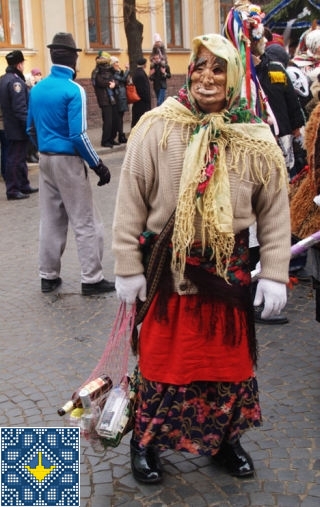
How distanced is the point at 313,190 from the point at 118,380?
65.8 inches

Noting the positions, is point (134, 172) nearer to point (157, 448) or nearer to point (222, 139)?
point (222, 139)

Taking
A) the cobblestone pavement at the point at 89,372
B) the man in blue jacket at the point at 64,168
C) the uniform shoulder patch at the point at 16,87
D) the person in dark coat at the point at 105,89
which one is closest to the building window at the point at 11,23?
the person in dark coat at the point at 105,89

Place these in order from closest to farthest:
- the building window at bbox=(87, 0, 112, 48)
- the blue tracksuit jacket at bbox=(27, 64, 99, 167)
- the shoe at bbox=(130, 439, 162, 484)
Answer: the shoe at bbox=(130, 439, 162, 484)
the blue tracksuit jacket at bbox=(27, 64, 99, 167)
the building window at bbox=(87, 0, 112, 48)

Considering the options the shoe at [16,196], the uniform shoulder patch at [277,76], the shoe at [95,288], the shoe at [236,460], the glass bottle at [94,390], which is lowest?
the shoe at [16,196]

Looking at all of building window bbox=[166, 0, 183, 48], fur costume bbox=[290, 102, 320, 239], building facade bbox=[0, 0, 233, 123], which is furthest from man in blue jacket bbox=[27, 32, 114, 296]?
building window bbox=[166, 0, 183, 48]

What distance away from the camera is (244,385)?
321 cm

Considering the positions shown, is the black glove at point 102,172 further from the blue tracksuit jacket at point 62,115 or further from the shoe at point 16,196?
the shoe at point 16,196

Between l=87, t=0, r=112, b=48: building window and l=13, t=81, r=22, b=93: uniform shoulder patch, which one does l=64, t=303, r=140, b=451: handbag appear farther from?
l=87, t=0, r=112, b=48: building window

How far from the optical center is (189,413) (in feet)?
10.4

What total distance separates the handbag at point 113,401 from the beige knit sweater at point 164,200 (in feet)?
1.21

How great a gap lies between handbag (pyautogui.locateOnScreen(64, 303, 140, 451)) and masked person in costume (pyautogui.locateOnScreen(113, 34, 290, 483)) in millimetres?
80

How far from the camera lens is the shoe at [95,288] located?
19.9ft

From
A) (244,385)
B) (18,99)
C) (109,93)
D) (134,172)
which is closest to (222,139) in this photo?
(134,172)

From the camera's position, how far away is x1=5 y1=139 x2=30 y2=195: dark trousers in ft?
34.8
